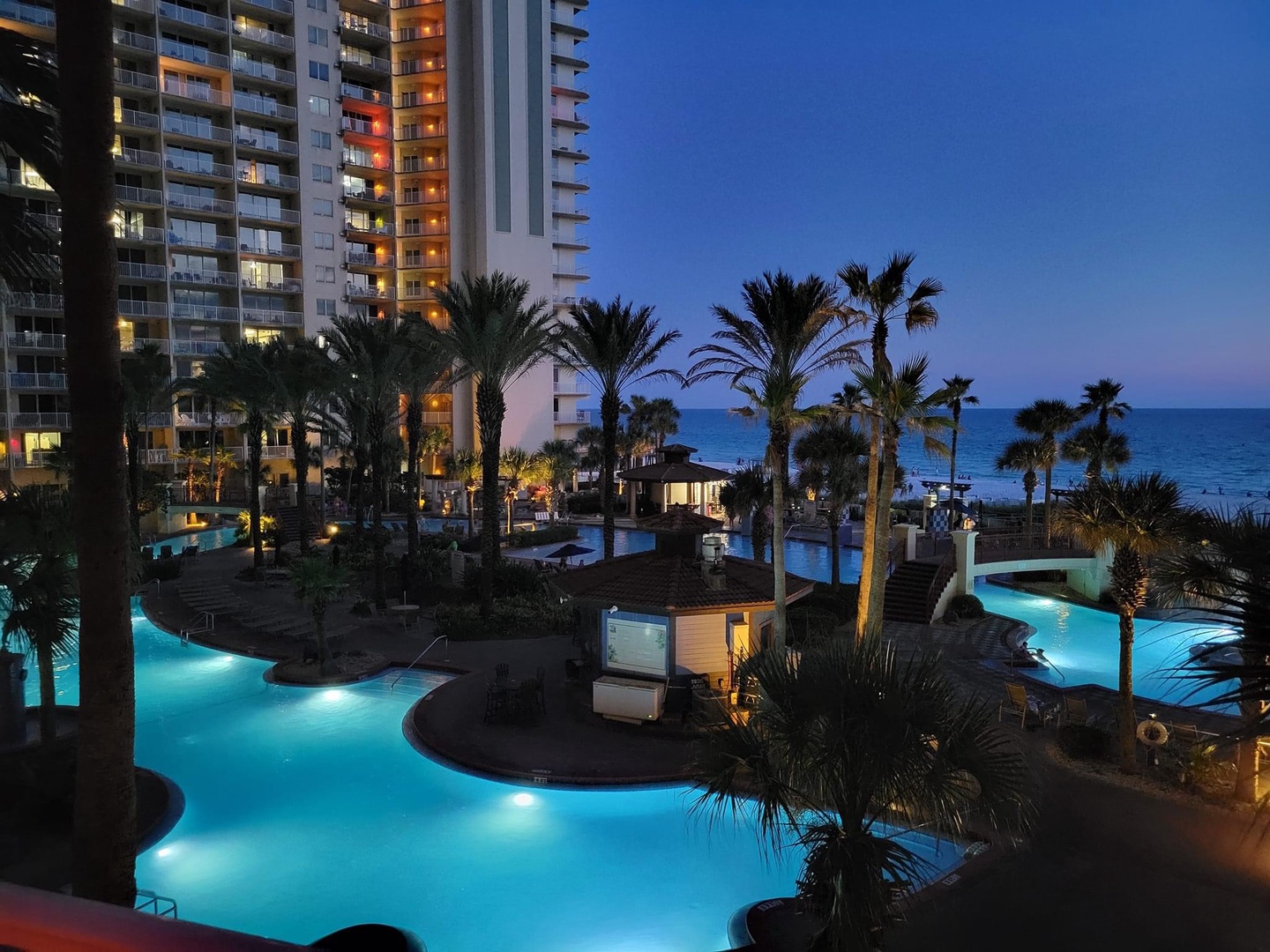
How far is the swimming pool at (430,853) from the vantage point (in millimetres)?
9766

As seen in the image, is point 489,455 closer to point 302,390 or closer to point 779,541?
point 302,390

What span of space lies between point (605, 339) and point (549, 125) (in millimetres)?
42647

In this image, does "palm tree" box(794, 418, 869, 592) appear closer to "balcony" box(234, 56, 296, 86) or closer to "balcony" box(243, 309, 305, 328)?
"balcony" box(243, 309, 305, 328)

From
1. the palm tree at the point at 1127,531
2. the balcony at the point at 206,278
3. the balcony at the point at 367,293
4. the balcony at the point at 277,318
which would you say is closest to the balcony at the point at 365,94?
the balcony at the point at 367,293

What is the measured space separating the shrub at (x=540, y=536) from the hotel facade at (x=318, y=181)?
20493 millimetres

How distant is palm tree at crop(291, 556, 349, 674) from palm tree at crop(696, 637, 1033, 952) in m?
14.0

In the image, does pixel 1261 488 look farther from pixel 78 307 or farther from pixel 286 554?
pixel 78 307

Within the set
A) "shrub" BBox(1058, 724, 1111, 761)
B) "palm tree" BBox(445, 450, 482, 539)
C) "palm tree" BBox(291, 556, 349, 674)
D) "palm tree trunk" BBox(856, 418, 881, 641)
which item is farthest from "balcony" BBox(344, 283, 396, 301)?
"shrub" BBox(1058, 724, 1111, 761)

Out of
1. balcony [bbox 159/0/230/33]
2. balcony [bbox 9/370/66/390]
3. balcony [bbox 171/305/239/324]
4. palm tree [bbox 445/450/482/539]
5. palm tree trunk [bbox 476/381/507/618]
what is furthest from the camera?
balcony [bbox 171/305/239/324]

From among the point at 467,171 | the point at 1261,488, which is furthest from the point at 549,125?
the point at 1261,488

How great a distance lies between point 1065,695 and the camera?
1559 cm

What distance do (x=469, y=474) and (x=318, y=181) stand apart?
30.3 m

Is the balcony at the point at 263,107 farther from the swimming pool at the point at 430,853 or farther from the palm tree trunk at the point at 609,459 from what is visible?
the swimming pool at the point at 430,853

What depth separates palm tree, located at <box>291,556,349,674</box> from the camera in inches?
712
